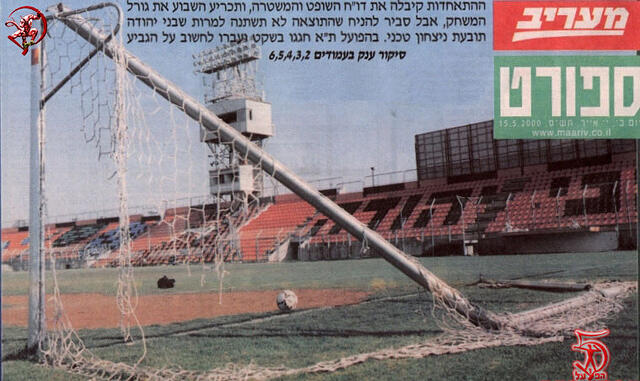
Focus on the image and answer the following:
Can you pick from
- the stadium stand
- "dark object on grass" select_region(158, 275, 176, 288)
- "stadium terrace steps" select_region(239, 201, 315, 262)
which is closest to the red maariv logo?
"dark object on grass" select_region(158, 275, 176, 288)

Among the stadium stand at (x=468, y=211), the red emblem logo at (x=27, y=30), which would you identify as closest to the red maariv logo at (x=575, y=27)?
the red emblem logo at (x=27, y=30)

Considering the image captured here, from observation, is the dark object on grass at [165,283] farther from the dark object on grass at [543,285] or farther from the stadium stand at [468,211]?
the dark object on grass at [543,285]

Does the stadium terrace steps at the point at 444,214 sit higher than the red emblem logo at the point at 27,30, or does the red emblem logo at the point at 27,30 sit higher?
the red emblem logo at the point at 27,30

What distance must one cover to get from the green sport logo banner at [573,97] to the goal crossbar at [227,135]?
1253 mm

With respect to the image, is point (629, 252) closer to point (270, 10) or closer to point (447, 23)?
point (447, 23)

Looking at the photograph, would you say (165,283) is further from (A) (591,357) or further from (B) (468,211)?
(B) (468,211)

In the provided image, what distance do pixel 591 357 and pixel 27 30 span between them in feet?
14.9

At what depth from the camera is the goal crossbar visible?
12.1ft

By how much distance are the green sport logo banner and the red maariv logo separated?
112mm

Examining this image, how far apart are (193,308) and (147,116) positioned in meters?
3.73

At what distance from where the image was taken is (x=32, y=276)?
3.64 metres

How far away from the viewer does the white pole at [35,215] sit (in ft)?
11.7

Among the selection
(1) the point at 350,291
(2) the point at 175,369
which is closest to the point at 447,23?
Answer: (2) the point at 175,369

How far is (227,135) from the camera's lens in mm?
3781
